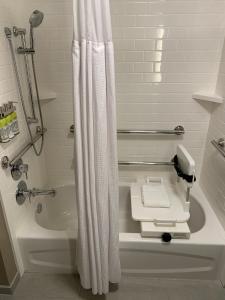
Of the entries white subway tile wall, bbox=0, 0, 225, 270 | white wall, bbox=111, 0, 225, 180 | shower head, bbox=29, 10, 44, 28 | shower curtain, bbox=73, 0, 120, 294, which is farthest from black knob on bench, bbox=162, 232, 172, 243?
shower head, bbox=29, 10, 44, 28

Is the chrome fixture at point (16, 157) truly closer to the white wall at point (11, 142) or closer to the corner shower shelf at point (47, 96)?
the white wall at point (11, 142)

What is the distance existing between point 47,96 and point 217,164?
4.65 ft

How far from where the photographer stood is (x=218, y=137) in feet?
5.51

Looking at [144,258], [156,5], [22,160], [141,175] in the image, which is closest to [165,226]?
[144,258]

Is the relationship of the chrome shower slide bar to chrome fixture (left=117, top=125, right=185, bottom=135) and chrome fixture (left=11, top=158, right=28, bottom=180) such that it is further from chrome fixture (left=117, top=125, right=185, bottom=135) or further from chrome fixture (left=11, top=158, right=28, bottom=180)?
chrome fixture (left=11, top=158, right=28, bottom=180)

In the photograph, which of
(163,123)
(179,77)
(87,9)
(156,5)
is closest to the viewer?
(87,9)

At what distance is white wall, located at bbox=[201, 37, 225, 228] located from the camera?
1.60m

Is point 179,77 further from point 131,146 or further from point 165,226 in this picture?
point 165,226

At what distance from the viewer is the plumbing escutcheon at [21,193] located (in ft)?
4.96

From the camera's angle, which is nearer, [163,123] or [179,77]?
[179,77]

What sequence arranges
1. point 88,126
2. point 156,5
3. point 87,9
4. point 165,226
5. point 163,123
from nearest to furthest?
point 87,9 < point 88,126 < point 165,226 < point 156,5 < point 163,123

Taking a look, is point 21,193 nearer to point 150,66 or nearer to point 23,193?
point 23,193

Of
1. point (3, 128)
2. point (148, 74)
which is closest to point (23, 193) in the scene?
point (3, 128)

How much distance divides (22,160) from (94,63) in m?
0.96
